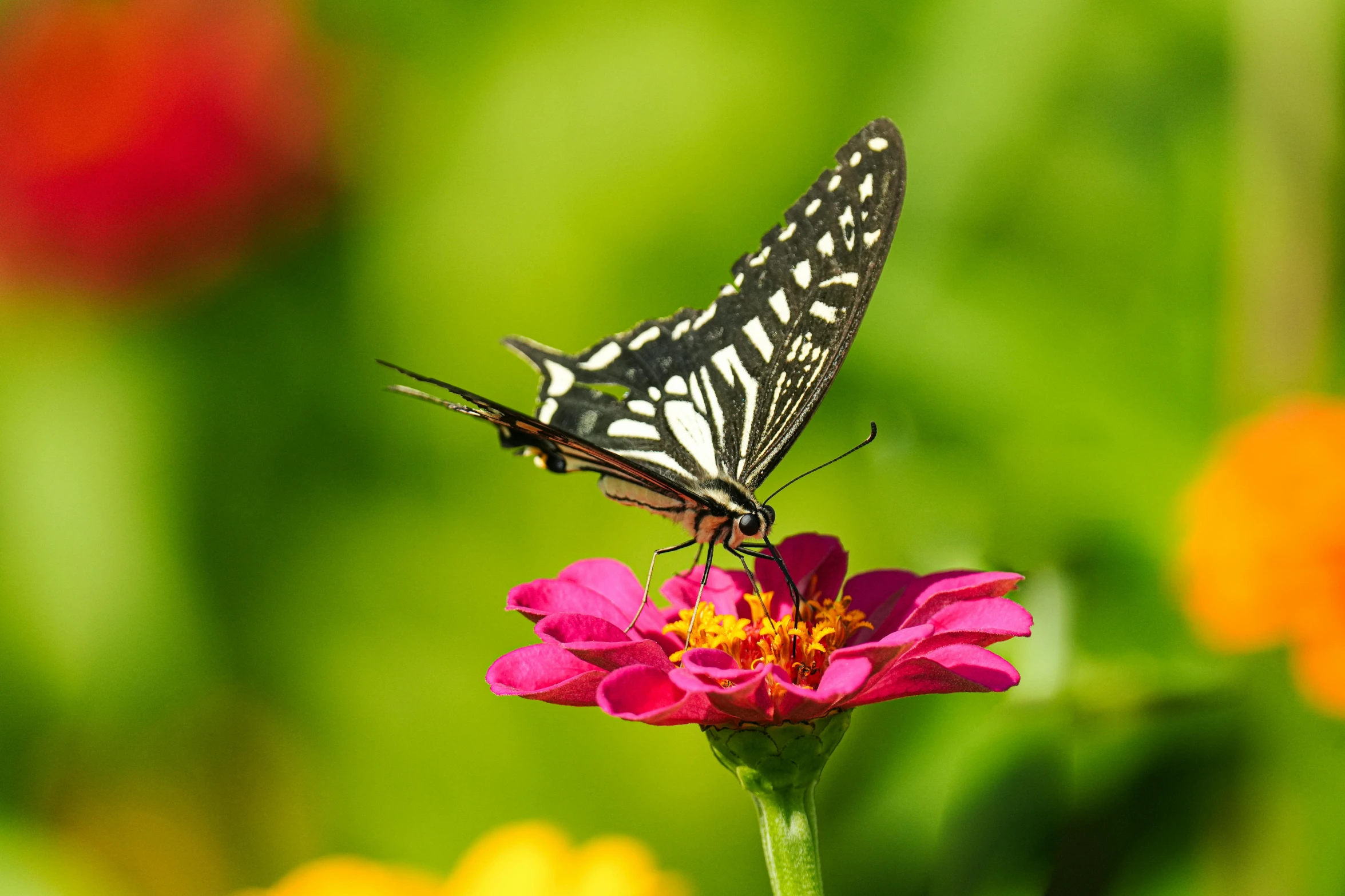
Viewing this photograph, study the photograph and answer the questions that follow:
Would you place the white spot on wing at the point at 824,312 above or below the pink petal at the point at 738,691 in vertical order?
above

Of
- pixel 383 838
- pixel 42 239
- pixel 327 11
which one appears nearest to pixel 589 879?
pixel 383 838

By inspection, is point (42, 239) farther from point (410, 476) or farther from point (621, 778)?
point (621, 778)

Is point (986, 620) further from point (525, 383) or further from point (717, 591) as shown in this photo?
point (525, 383)

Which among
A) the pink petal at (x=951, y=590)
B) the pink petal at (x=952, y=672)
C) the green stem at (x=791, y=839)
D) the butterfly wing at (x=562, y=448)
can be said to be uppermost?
the butterfly wing at (x=562, y=448)

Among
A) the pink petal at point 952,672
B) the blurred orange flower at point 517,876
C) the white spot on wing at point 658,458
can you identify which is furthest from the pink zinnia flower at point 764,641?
the blurred orange flower at point 517,876

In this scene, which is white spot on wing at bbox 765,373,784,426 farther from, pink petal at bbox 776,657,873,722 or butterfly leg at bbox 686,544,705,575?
pink petal at bbox 776,657,873,722

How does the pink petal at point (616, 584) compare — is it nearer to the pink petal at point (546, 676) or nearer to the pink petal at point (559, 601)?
the pink petal at point (559, 601)

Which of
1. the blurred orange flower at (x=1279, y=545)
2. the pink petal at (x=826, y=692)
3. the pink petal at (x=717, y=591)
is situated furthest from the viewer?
the blurred orange flower at (x=1279, y=545)

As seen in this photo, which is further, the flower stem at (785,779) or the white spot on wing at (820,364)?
the white spot on wing at (820,364)
